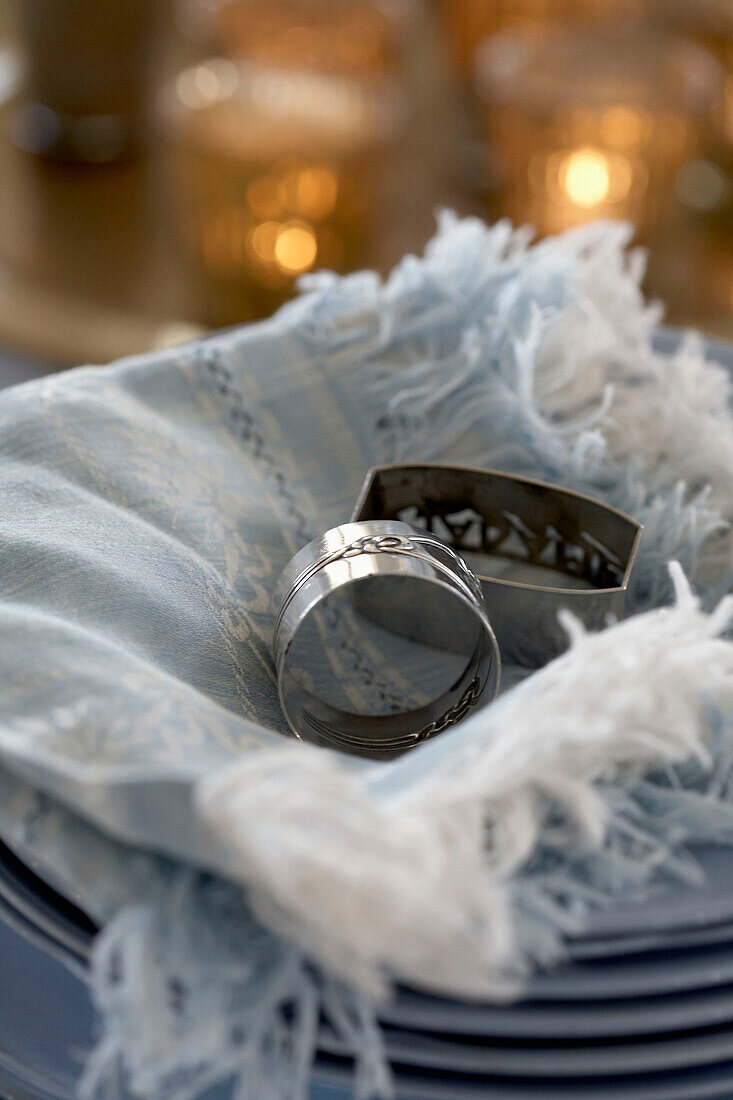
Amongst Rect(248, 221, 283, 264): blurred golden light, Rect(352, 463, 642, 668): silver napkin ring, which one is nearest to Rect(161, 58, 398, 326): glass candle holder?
Rect(248, 221, 283, 264): blurred golden light

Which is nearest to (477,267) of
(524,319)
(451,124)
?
(524,319)

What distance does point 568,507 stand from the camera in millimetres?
278

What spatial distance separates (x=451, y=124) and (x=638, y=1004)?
802 millimetres

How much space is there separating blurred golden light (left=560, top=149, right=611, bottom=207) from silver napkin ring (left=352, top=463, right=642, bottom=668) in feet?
1.50

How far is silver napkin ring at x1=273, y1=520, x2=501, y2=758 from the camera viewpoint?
9.4 inches

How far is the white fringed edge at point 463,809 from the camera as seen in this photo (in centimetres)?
16

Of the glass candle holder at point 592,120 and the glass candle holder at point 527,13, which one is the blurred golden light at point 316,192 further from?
the glass candle holder at point 527,13

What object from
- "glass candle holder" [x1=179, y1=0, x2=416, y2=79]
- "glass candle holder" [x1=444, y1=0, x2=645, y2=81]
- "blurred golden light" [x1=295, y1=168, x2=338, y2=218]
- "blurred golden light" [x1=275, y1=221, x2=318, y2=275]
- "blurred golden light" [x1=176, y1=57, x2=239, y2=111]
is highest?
"glass candle holder" [x1=444, y1=0, x2=645, y2=81]

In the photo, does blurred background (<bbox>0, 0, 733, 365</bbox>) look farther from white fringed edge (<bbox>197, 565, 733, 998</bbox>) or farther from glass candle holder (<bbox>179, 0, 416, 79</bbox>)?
white fringed edge (<bbox>197, 565, 733, 998</bbox>)

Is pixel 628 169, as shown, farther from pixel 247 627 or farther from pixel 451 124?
pixel 247 627

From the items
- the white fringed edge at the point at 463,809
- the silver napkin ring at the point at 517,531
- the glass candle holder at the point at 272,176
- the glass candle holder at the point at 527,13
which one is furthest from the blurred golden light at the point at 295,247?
the white fringed edge at the point at 463,809

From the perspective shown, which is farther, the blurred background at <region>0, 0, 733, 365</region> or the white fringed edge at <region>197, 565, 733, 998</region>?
the blurred background at <region>0, 0, 733, 365</region>

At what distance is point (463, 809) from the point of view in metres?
0.17

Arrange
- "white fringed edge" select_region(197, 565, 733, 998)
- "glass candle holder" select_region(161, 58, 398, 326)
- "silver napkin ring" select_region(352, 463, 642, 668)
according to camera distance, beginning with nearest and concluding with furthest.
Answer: "white fringed edge" select_region(197, 565, 733, 998)
"silver napkin ring" select_region(352, 463, 642, 668)
"glass candle holder" select_region(161, 58, 398, 326)
